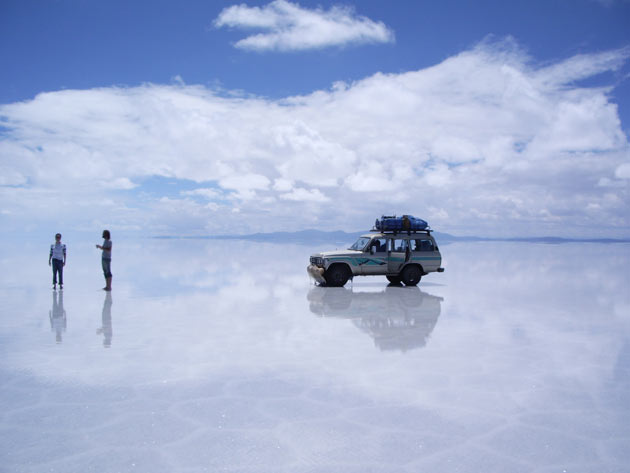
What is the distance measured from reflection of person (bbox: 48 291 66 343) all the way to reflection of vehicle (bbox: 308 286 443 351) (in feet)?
18.3

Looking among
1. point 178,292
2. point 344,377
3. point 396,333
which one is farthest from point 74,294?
point 344,377

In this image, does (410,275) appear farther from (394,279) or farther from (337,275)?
(337,275)

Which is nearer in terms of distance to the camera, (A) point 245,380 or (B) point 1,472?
(B) point 1,472

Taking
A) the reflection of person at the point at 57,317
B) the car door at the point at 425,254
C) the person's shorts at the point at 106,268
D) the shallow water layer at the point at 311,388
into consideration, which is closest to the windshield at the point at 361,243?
the car door at the point at 425,254

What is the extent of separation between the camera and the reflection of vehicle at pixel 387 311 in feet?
30.9

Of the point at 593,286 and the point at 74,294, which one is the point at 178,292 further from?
the point at 593,286

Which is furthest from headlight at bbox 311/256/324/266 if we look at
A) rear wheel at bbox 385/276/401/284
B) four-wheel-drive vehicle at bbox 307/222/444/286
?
rear wheel at bbox 385/276/401/284

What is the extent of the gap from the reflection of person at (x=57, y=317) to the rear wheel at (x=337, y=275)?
8.58 metres

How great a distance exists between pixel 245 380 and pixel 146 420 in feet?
5.35

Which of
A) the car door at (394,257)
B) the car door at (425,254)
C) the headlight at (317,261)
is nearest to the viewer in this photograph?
the headlight at (317,261)

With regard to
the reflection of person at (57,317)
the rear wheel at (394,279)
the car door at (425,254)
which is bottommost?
the reflection of person at (57,317)

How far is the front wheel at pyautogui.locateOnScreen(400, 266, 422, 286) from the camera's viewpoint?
61.2 feet

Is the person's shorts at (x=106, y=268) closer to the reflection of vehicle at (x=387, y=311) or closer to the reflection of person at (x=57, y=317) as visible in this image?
the reflection of person at (x=57, y=317)

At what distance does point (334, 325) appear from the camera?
34.8 ft
